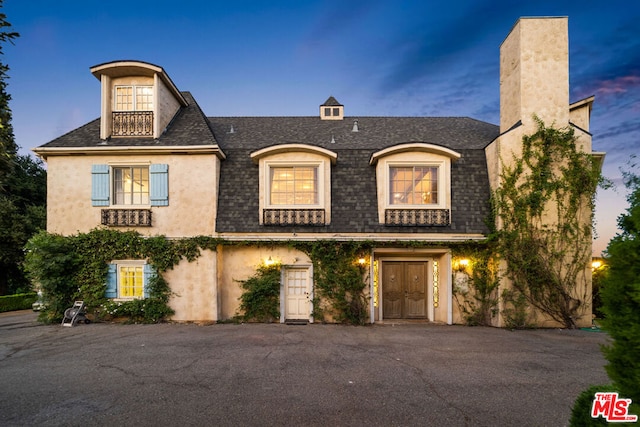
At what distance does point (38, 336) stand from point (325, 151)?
10.8m

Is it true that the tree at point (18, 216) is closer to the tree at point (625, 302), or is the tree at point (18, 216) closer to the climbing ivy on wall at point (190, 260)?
the climbing ivy on wall at point (190, 260)

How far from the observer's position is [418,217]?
10.3 m

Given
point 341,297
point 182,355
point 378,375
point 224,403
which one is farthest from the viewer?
point 341,297

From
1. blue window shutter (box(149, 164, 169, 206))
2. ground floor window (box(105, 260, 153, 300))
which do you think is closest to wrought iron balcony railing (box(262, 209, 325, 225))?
blue window shutter (box(149, 164, 169, 206))

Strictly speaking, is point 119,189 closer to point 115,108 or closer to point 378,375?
point 115,108

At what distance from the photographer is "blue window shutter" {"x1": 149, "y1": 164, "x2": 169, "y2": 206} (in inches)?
412

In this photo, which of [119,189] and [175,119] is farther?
[175,119]

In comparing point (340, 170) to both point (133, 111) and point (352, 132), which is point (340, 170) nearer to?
point (352, 132)

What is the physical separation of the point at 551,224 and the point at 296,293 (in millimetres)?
9190

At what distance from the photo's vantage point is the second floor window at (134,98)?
11241 mm

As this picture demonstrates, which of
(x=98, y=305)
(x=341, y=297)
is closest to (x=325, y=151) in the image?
(x=341, y=297)

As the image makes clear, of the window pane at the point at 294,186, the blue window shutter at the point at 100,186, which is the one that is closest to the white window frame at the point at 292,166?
the window pane at the point at 294,186

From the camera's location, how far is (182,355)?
716 centimetres

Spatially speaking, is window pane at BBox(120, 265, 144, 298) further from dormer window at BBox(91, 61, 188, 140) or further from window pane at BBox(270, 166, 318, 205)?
window pane at BBox(270, 166, 318, 205)
